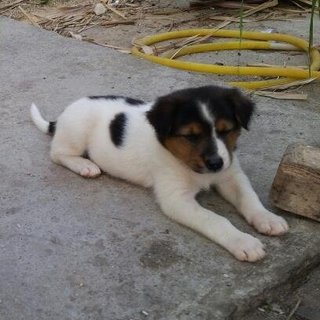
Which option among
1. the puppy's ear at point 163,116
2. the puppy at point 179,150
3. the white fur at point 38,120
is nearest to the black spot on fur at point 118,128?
the puppy at point 179,150

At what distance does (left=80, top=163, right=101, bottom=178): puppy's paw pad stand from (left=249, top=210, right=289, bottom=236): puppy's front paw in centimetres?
96

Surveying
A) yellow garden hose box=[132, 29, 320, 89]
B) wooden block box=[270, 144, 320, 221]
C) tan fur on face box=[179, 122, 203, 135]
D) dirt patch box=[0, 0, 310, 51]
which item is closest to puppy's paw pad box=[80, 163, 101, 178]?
tan fur on face box=[179, 122, 203, 135]

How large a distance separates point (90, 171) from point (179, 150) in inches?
25.8

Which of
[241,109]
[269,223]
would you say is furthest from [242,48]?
[269,223]

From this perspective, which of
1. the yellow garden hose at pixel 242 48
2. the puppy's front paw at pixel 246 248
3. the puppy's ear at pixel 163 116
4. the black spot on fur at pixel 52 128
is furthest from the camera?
the yellow garden hose at pixel 242 48

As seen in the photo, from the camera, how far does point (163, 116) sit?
3.46 metres

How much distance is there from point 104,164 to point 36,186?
396mm

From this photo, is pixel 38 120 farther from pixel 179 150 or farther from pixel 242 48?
pixel 242 48

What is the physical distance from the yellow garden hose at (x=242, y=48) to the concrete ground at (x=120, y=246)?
0.58 m

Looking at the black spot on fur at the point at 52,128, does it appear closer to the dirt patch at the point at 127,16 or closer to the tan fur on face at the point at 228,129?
the tan fur on face at the point at 228,129

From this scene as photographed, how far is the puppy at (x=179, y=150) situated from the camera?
3.39 meters

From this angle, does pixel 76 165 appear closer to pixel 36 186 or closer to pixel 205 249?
pixel 36 186

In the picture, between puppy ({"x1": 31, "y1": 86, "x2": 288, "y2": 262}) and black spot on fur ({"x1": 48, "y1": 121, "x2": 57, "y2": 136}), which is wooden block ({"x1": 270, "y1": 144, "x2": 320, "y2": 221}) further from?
black spot on fur ({"x1": 48, "y1": 121, "x2": 57, "y2": 136})

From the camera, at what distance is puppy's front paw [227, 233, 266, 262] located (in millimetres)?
3150
